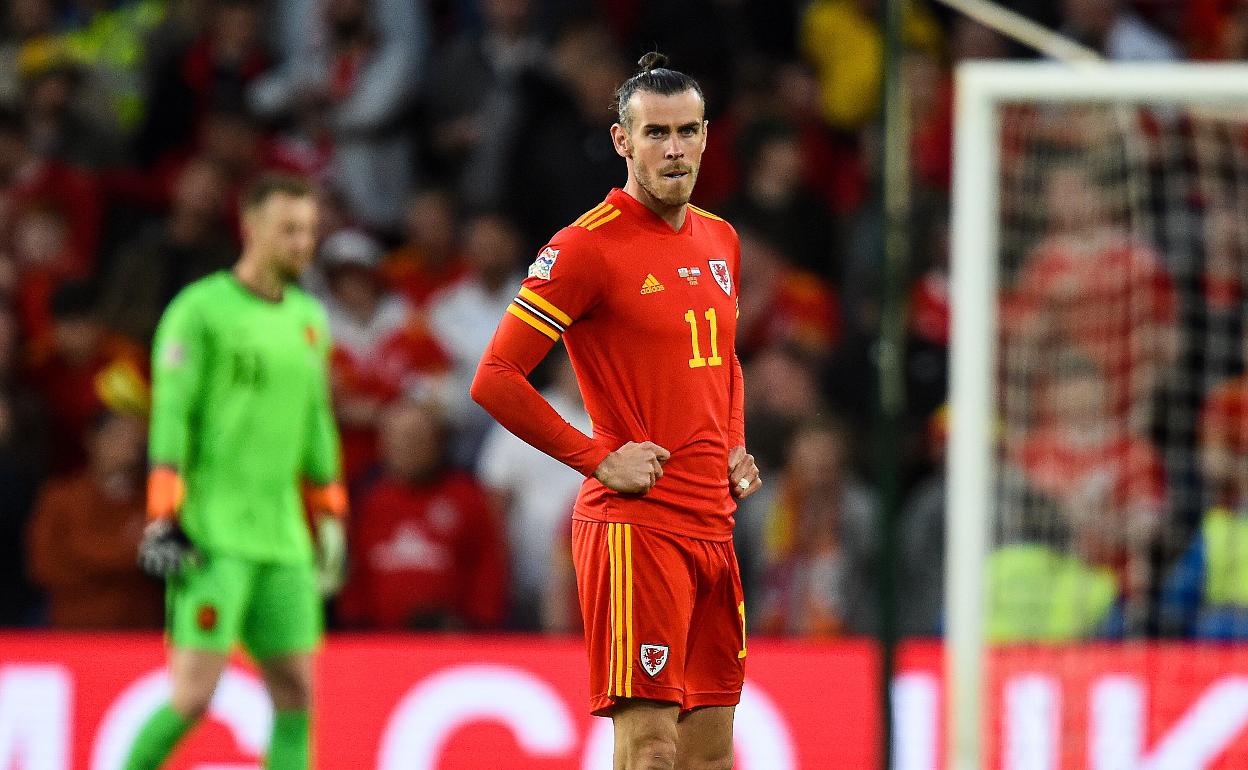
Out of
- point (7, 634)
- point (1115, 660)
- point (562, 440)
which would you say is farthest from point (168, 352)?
point (1115, 660)

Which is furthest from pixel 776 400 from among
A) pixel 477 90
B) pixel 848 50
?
pixel 477 90

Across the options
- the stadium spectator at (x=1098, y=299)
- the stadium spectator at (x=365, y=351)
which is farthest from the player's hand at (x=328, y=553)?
the stadium spectator at (x=1098, y=299)

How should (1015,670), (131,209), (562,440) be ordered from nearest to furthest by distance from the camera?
(562,440), (1015,670), (131,209)

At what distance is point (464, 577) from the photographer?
848cm

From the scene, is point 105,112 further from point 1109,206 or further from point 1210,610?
point 1210,610

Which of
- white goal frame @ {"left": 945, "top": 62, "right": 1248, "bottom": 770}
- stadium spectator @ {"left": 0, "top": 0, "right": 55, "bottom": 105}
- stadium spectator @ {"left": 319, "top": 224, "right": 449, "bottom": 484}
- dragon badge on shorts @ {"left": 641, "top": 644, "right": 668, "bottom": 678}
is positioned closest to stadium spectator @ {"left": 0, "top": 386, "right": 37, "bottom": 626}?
stadium spectator @ {"left": 319, "top": 224, "right": 449, "bottom": 484}

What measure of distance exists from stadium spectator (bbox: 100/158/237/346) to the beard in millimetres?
5352

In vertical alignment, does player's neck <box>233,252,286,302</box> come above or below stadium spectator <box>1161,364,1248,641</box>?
above

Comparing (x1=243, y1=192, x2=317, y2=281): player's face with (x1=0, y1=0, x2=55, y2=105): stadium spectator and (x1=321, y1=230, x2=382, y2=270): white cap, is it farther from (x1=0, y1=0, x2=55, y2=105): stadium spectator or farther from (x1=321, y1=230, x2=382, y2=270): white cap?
(x1=0, y1=0, x2=55, y2=105): stadium spectator

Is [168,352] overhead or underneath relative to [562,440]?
overhead

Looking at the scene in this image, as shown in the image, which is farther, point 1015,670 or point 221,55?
point 221,55

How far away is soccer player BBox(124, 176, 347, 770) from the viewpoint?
20.5ft

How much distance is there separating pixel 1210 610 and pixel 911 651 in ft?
3.85

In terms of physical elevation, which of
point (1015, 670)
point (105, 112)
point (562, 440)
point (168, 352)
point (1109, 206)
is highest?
point (105, 112)
